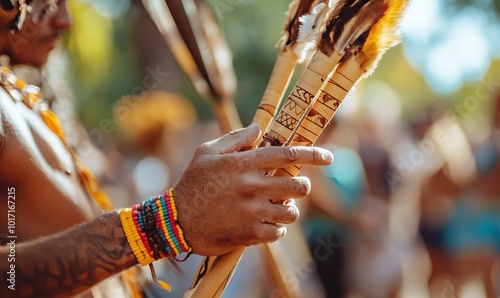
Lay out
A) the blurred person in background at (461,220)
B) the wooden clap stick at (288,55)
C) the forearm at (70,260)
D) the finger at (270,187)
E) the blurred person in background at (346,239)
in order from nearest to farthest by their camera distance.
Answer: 1. the finger at (270,187)
2. the forearm at (70,260)
3. the wooden clap stick at (288,55)
4. the blurred person in background at (346,239)
5. the blurred person in background at (461,220)

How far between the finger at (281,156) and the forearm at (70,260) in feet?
1.21

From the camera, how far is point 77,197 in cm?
211

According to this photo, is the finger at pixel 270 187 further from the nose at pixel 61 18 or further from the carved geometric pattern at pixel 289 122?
the nose at pixel 61 18

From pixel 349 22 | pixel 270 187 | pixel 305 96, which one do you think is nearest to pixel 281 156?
pixel 270 187

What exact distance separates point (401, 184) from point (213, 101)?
1673 millimetres

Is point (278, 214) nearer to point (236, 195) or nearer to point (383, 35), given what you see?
point (236, 195)

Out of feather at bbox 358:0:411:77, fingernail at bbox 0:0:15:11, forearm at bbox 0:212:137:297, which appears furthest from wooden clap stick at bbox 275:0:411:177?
fingernail at bbox 0:0:15:11

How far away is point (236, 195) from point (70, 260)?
Result: 1.46 ft

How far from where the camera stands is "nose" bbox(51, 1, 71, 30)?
2.25 metres

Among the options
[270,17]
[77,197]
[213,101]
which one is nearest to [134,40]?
[270,17]

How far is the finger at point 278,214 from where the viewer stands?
1.56m

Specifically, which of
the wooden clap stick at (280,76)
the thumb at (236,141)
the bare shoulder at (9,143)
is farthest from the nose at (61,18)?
the thumb at (236,141)

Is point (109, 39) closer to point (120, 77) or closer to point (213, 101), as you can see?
point (120, 77)

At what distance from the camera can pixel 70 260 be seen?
5.49 feet
